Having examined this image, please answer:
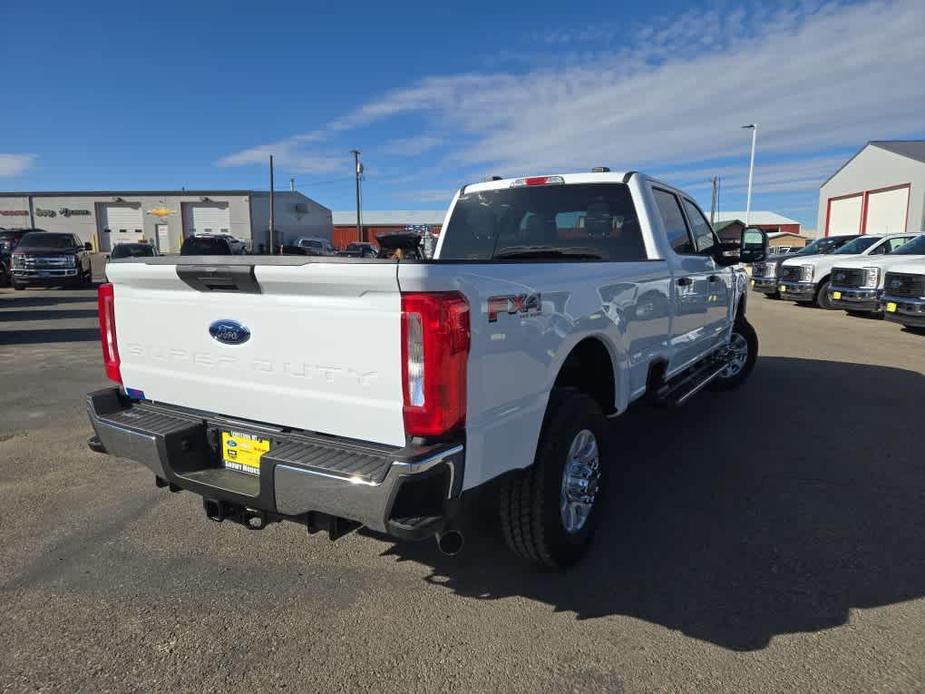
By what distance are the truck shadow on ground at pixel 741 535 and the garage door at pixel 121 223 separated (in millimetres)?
60592

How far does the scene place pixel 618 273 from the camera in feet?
11.4

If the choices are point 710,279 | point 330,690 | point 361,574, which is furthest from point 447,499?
point 710,279

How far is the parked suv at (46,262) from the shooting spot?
754 inches

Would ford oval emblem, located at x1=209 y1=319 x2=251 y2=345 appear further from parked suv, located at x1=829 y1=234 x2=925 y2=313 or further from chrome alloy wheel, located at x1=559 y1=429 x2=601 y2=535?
parked suv, located at x1=829 y1=234 x2=925 y2=313

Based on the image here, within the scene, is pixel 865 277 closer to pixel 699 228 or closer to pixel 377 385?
pixel 699 228

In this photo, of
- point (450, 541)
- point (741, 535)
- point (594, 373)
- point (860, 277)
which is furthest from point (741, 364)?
point (860, 277)

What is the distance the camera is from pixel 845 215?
39.5 m

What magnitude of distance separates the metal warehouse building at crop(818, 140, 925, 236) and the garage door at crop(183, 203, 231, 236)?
48462 millimetres

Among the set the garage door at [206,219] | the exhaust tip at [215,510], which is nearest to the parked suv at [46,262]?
the exhaust tip at [215,510]

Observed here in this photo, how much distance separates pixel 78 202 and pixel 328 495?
64704 millimetres

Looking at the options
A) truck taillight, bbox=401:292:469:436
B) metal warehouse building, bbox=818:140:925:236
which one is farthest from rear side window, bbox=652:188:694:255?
metal warehouse building, bbox=818:140:925:236

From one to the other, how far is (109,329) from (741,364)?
641 centimetres

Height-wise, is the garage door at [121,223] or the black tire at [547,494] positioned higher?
the garage door at [121,223]

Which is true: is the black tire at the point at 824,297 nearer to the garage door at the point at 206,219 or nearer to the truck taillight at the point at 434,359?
the truck taillight at the point at 434,359
